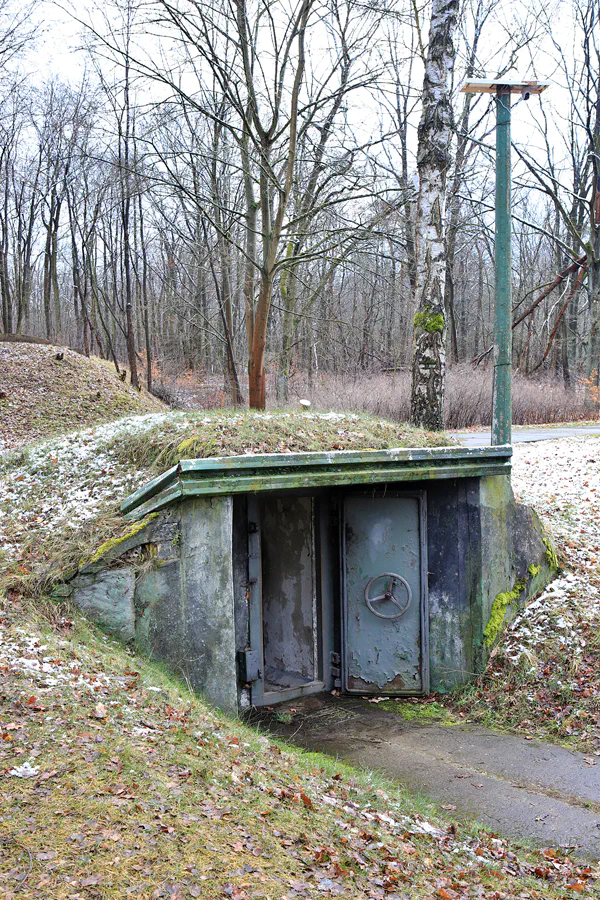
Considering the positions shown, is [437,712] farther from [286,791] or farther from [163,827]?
[163,827]

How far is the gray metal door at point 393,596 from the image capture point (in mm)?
7395

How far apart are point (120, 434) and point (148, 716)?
3961 millimetres

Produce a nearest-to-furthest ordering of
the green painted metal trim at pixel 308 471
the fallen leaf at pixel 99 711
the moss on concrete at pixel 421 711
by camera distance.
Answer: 1. the fallen leaf at pixel 99 711
2. the green painted metal trim at pixel 308 471
3. the moss on concrete at pixel 421 711

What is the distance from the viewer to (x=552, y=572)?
787 centimetres

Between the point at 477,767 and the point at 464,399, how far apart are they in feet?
46.9

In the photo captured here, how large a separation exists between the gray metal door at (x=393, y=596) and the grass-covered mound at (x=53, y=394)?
803 cm

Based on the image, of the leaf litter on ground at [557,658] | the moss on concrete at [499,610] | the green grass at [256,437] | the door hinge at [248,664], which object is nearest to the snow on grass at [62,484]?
the green grass at [256,437]

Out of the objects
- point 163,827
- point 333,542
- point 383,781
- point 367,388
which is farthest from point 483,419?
point 163,827

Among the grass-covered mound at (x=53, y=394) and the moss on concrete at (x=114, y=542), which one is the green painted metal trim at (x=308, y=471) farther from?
the grass-covered mound at (x=53, y=394)

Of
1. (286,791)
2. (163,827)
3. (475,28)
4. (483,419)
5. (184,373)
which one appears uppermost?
Answer: (475,28)

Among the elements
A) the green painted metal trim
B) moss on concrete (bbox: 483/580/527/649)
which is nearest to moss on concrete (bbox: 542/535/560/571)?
moss on concrete (bbox: 483/580/527/649)

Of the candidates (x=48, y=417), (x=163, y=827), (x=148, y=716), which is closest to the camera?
(x=163, y=827)

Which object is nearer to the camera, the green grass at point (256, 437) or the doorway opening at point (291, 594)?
the green grass at point (256, 437)

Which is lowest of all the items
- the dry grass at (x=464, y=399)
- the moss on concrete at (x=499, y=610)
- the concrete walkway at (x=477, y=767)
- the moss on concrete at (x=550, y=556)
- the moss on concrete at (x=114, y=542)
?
the concrete walkway at (x=477, y=767)
